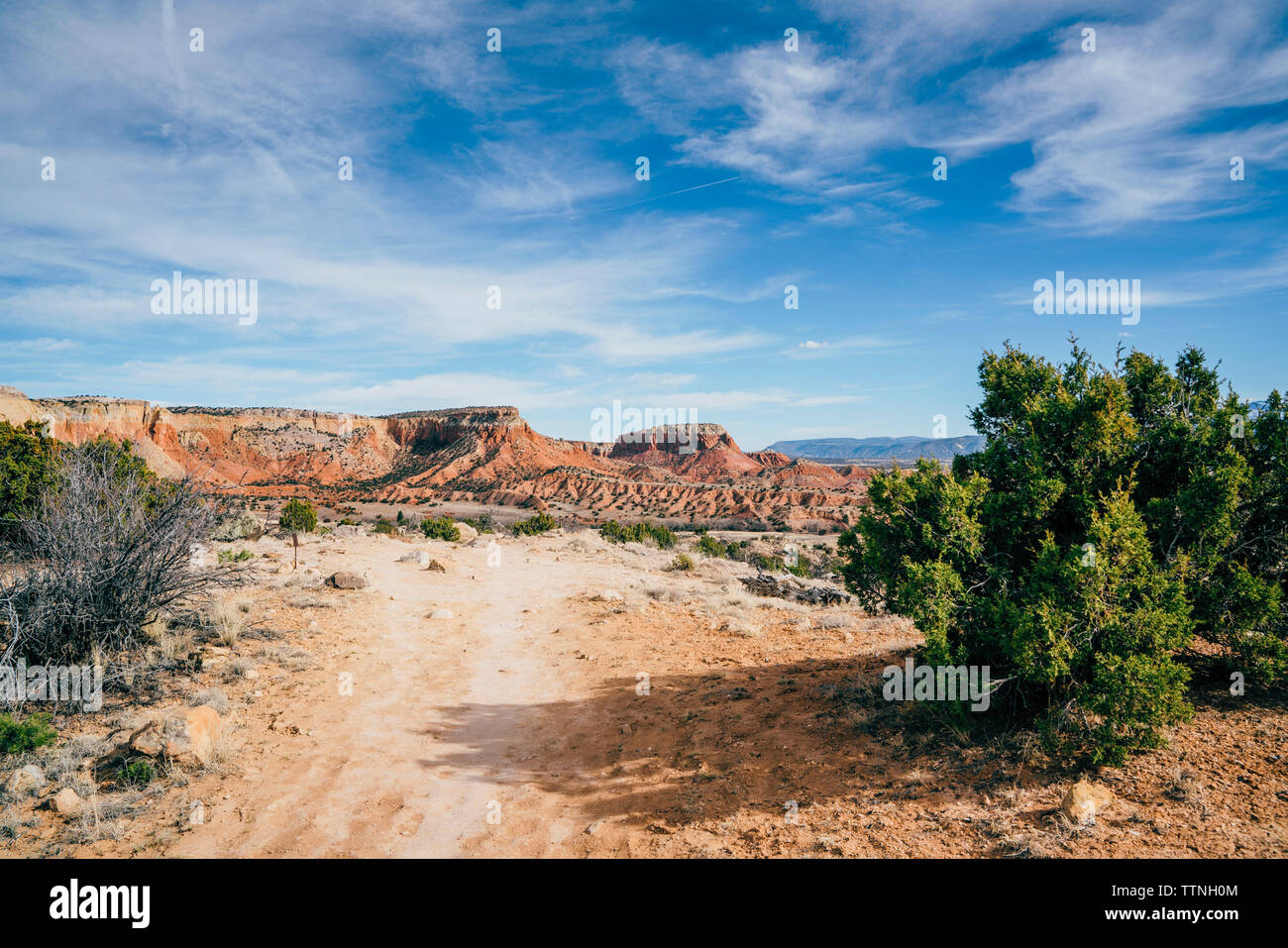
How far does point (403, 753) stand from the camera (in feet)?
27.1

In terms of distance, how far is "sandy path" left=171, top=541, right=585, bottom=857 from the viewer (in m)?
6.22

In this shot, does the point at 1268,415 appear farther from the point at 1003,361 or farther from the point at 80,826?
the point at 80,826

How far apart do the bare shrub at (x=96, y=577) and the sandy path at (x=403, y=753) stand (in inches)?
106

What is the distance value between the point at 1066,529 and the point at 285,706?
36.0 ft

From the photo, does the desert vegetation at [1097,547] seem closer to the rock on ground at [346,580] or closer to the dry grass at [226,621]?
the dry grass at [226,621]

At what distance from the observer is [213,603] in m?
12.2

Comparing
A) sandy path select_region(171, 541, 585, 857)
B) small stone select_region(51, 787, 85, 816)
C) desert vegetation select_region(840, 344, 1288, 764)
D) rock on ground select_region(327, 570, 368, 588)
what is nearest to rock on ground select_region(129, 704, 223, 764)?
sandy path select_region(171, 541, 585, 857)

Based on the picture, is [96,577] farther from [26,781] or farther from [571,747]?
[571,747]

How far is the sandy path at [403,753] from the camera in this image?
20.4 feet

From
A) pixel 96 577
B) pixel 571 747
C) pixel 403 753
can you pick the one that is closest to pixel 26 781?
pixel 96 577

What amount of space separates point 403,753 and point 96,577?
5.65 meters

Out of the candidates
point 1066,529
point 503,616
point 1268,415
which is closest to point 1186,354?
point 1268,415

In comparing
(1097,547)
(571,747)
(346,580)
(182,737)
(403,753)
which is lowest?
(571,747)

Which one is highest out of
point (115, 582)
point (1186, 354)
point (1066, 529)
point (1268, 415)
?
point (1186, 354)
